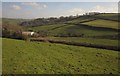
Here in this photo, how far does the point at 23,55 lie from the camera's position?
66.2 ft

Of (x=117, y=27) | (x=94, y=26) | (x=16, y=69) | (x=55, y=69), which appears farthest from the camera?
(x=94, y=26)

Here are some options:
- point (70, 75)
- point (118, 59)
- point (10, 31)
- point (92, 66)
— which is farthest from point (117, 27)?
point (70, 75)

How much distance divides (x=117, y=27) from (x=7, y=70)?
54.5 meters

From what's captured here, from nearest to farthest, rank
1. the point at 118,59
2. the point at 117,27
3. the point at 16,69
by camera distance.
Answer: the point at 16,69
the point at 118,59
the point at 117,27

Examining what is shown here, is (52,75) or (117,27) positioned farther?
(117,27)

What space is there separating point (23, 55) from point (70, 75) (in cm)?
719

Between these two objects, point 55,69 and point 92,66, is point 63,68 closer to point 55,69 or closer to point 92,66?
point 55,69

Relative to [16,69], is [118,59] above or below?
below

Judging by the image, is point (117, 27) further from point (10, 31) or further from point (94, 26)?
point (10, 31)

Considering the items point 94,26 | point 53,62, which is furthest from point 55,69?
point 94,26

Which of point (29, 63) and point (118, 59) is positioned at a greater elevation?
point (29, 63)

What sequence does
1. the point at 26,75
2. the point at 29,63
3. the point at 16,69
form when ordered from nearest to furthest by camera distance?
the point at 26,75 < the point at 16,69 < the point at 29,63

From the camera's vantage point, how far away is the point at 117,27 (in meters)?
63.6

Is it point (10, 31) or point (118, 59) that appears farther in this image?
point (10, 31)
